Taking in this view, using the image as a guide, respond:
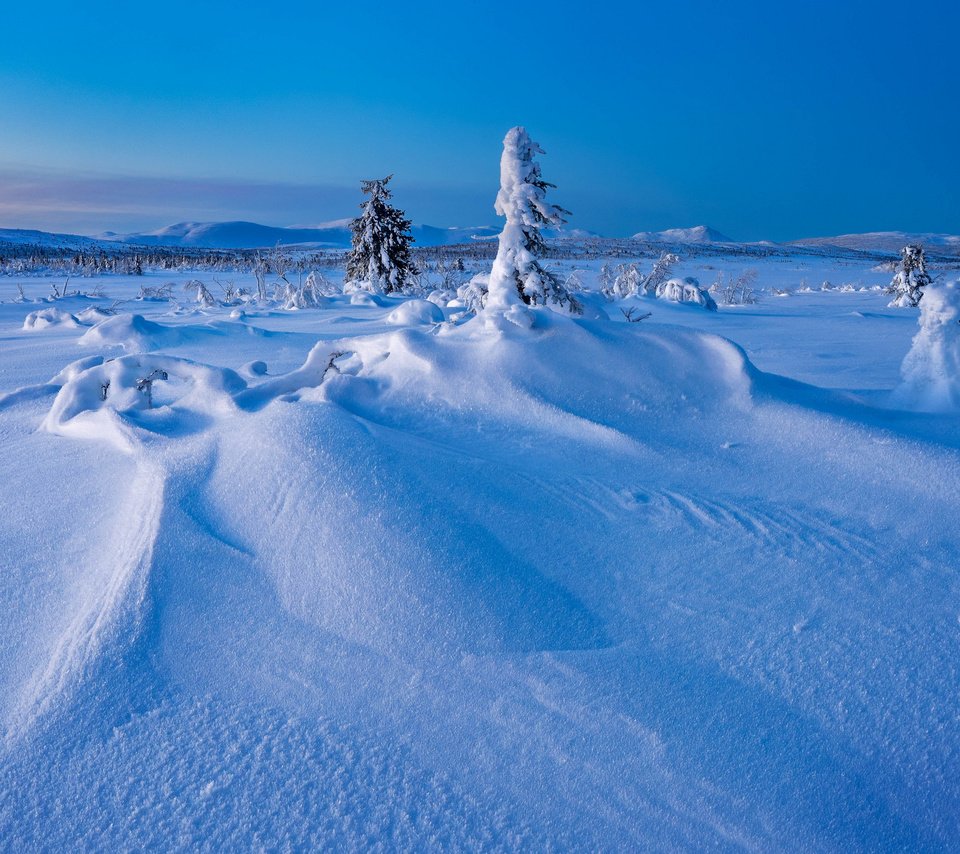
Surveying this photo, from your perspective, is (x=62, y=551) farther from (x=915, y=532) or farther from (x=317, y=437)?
(x=915, y=532)

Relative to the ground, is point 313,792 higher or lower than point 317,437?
lower

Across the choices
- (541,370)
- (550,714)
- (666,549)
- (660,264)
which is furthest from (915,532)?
(660,264)

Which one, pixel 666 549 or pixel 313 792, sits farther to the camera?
pixel 666 549

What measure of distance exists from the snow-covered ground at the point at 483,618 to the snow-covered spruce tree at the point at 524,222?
11.6 ft

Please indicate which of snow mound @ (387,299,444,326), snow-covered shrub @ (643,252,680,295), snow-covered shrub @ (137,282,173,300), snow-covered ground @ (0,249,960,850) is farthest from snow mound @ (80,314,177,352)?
snow-covered shrub @ (643,252,680,295)

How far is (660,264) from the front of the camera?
15.7m

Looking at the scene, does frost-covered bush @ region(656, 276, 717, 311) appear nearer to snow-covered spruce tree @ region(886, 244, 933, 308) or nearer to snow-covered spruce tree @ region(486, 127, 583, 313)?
snow-covered spruce tree @ region(886, 244, 933, 308)

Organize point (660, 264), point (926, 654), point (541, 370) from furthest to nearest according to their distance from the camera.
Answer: point (660, 264), point (541, 370), point (926, 654)

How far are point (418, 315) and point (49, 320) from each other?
4817 millimetres

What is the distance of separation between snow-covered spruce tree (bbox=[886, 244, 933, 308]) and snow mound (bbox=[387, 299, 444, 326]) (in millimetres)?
11532

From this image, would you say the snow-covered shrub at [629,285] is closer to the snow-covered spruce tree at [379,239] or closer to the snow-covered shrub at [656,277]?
the snow-covered shrub at [656,277]

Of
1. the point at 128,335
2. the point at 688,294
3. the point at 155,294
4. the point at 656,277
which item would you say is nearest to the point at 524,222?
the point at 128,335

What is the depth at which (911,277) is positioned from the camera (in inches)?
590

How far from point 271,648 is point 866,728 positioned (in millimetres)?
1351
